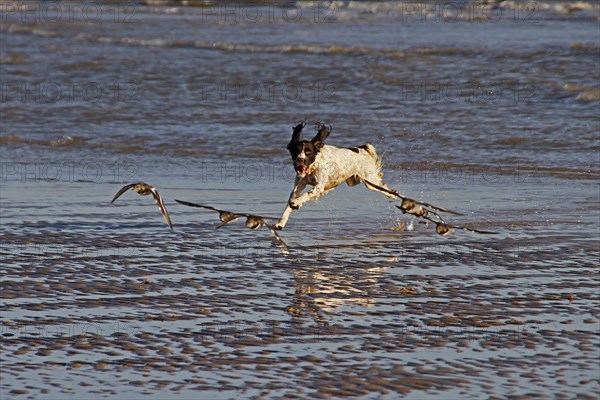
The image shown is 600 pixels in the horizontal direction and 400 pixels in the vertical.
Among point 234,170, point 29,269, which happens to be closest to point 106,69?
point 234,170

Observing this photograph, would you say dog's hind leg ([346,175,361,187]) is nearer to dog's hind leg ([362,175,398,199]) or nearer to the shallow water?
dog's hind leg ([362,175,398,199])

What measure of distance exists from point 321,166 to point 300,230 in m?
0.69

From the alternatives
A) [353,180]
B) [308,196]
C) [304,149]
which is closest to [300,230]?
[308,196]

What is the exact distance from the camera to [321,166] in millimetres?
8695

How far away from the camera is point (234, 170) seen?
11930 mm

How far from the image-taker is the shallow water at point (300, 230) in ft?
19.0

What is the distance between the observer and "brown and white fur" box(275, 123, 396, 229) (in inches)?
334

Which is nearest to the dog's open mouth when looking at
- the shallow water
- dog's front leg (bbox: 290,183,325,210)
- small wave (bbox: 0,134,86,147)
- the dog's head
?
the dog's head

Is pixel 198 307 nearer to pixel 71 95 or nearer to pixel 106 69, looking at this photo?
pixel 71 95

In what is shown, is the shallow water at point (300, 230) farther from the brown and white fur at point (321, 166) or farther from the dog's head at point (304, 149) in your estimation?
the dog's head at point (304, 149)

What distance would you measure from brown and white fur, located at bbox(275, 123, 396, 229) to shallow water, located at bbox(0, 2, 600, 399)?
1.14 feet

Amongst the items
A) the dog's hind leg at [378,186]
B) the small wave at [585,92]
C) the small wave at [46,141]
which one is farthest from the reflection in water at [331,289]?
the small wave at [585,92]

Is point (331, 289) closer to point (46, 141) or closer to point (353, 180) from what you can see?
point (353, 180)

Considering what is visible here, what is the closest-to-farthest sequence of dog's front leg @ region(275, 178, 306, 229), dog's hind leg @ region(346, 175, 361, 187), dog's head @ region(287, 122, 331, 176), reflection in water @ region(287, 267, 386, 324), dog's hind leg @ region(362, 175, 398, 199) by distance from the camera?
reflection in water @ region(287, 267, 386, 324), dog's head @ region(287, 122, 331, 176), dog's front leg @ region(275, 178, 306, 229), dog's hind leg @ region(362, 175, 398, 199), dog's hind leg @ region(346, 175, 361, 187)
